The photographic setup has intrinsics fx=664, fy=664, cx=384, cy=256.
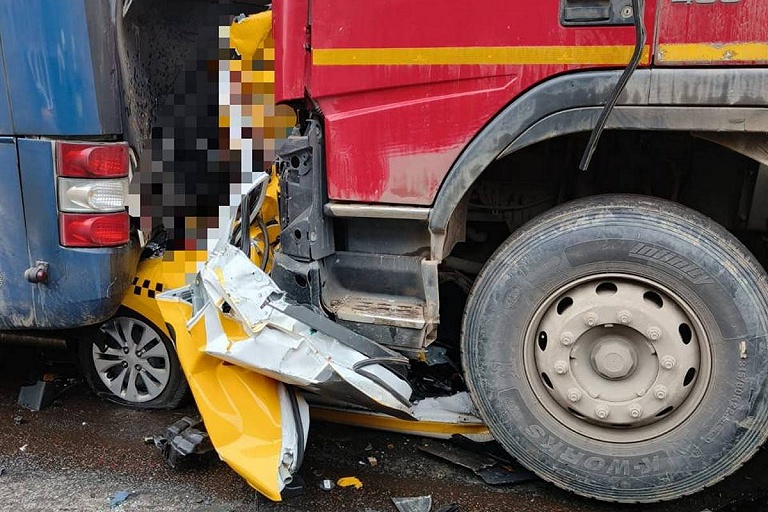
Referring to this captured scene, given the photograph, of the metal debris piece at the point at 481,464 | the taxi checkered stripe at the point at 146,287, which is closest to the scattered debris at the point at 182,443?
the taxi checkered stripe at the point at 146,287

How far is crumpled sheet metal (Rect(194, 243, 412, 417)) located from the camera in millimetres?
2439

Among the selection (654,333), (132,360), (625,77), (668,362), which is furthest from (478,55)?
(132,360)

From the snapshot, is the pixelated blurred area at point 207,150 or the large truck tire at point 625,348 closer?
the large truck tire at point 625,348

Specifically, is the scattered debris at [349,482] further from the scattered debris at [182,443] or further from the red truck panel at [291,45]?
the red truck panel at [291,45]

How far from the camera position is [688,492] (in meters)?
2.34

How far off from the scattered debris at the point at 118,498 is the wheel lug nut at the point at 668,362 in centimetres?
210

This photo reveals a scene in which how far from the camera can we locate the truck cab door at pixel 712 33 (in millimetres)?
2084

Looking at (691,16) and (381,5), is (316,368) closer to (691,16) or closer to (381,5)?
(381,5)

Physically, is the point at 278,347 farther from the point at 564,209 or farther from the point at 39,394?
the point at 39,394

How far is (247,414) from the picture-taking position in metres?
2.56

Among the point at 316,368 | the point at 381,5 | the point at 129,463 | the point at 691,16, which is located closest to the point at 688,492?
the point at 316,368

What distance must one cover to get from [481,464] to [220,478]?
1.08m

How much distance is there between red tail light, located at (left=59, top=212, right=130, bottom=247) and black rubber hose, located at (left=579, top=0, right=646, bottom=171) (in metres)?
2.02

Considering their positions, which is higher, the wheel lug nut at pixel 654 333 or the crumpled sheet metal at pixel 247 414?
the wheel lug nut at pixel 654 333
